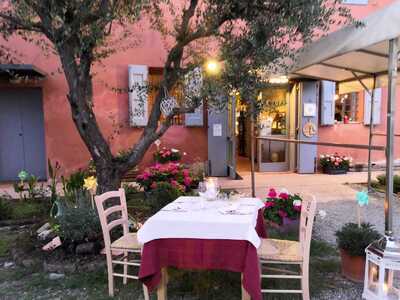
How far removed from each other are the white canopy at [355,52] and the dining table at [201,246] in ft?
6.34

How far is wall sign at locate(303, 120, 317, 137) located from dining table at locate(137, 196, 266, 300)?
5719 millimetres

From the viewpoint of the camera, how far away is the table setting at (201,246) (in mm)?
2158

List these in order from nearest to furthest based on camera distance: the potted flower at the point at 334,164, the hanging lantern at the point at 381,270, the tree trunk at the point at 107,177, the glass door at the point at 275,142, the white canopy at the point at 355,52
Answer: the hanging lantern at the point at 381,270
the white canopy at the point at 355,52
the tree trunk at the point at 107,177
the potted flower at the point at 334,164
the glass door at the point at 275,142

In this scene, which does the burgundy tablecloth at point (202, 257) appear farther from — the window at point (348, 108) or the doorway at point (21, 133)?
the window at point (348, 108)

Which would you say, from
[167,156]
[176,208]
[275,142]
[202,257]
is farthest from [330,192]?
[202,257]

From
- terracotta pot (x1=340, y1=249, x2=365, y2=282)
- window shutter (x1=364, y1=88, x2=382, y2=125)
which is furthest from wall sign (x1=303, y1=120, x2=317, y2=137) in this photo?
terracotta pot (x1=340, y1=249, x2=365, y2=282)

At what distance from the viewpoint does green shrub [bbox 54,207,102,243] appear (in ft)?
10.6

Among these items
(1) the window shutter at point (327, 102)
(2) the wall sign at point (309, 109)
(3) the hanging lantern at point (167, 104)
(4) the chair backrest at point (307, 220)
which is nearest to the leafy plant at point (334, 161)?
(1) the window shutter at point (327, 102)

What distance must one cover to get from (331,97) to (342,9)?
4745 mm

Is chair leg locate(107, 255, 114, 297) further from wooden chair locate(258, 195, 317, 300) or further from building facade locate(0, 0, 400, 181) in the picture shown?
building facade locate(0, 0, 400, 181)

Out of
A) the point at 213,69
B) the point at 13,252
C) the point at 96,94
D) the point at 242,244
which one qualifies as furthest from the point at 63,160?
the point at 242,244

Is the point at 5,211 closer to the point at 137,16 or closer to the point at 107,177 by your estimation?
the point at 107,177

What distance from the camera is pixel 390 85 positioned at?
8.32ft

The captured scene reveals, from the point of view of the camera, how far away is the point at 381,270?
2.29 m
